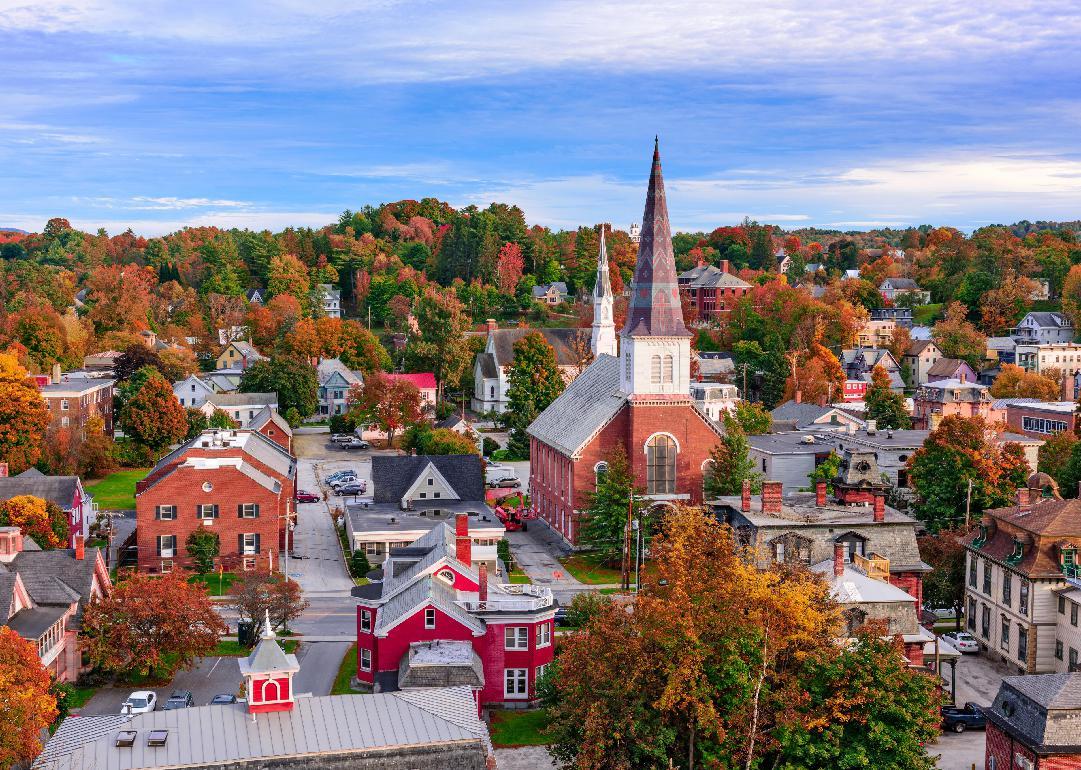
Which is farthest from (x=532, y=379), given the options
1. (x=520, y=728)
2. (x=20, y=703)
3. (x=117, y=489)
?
(x=20, y=703)

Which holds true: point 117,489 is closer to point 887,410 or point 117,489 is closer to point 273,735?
point 273,735

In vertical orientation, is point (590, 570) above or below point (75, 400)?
below

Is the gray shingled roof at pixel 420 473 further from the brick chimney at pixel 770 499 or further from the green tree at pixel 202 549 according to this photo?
the brick chimney at pixel 770 499

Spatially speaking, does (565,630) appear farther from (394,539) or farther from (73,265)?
(73,265)

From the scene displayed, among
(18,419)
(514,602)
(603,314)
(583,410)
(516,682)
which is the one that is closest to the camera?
(516,682)

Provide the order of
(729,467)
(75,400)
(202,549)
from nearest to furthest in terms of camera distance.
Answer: (202,549) < (729,467) < (75,400)

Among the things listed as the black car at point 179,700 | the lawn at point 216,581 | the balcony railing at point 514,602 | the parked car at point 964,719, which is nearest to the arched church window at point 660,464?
the balcony railing at point 514,602
